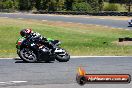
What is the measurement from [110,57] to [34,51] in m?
3.89

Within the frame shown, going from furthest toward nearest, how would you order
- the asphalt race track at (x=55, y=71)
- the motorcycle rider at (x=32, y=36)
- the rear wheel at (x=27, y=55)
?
the motorcycle rider at (x=32, y=36)
the rear wheel at (x=27, y=55)
the asphalt race track at (x=55, y=71)

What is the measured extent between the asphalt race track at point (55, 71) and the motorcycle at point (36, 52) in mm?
260

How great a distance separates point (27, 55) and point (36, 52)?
41 centimetres

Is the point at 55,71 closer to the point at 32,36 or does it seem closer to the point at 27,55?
the point at 27,55

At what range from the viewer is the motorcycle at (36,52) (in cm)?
1639

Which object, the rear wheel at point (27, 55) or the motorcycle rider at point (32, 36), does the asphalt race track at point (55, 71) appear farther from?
the motorcycle rider at point (32, 36)

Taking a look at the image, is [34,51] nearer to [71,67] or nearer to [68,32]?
[71,67]

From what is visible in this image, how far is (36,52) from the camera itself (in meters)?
16.6

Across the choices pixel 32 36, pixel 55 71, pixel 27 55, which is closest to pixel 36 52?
pixel 27 55

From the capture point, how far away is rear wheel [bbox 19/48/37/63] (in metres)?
16.4

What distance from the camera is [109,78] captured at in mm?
6203

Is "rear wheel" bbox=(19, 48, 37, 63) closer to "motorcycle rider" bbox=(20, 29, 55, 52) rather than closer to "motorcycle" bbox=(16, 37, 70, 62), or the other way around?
"motorcycle" bbox=(16, 37, 70, 62)

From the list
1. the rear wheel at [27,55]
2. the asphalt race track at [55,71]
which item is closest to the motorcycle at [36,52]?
the rear wheel at [27,55]

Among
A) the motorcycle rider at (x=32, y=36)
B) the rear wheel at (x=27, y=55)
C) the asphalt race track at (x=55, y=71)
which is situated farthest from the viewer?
the motorcycle rider at (x=32, y=36)
